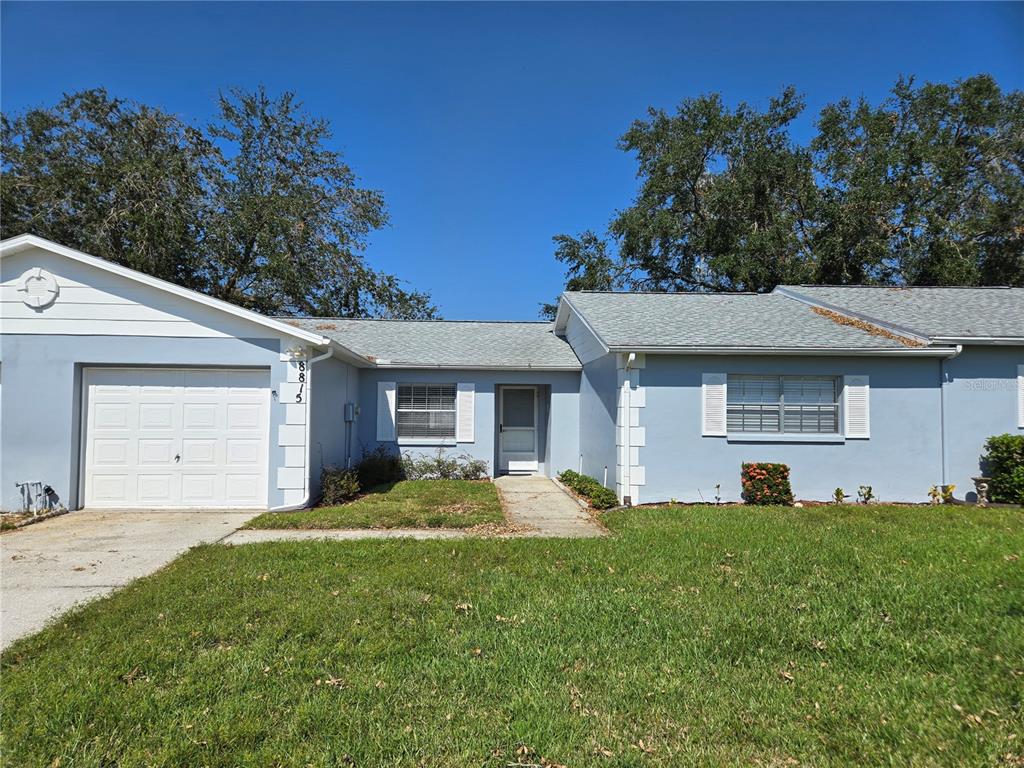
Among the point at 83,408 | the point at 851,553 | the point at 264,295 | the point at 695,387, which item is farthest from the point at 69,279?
the point at 264,295

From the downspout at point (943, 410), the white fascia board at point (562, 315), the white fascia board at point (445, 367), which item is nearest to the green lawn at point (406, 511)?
the white fascia board at point (445, 367)

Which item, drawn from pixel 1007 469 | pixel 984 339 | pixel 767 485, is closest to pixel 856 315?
pixel 984 339

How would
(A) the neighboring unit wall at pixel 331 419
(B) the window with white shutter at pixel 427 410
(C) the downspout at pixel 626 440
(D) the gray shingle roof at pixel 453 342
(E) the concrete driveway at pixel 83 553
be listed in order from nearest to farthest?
(E) the concrete driveway at pixel 83 553, (C) the downspout at pixel 626 440, (A) the neighboring unit wall at pixel 331 419, (D) the gray shingle roof at pixel 453 342, (B) the window with white shutter at pixel 427 410

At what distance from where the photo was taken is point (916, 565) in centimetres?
564

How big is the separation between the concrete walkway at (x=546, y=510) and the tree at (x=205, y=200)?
50.0 ft

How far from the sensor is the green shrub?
9273 mm

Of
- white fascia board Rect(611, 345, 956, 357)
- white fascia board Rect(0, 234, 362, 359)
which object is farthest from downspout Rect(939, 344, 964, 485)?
white fascia board Rect(0, 234, 362, 359)

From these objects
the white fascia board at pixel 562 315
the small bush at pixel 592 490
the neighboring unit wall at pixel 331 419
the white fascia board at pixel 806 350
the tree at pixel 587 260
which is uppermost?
the tree at pixel 587 260

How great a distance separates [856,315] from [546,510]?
7.99 metres

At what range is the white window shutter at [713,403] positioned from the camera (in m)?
9.60

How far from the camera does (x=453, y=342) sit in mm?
14266

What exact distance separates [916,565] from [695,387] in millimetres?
4496

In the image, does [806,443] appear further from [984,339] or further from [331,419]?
[331,419]

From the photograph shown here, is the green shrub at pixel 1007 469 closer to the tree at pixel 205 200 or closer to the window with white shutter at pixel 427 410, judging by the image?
the window with white shutter at pixel 427 410
